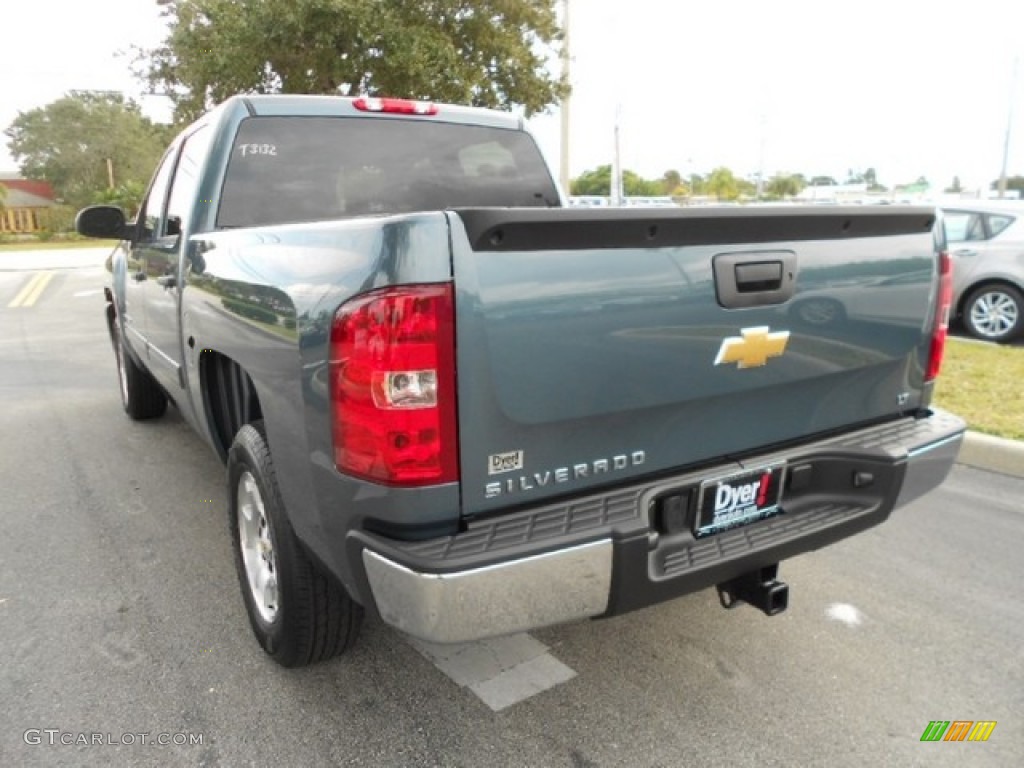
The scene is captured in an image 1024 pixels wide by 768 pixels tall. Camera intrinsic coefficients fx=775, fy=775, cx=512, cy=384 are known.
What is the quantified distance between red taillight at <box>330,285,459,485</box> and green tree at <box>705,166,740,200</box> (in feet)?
235

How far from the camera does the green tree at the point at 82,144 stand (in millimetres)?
59156

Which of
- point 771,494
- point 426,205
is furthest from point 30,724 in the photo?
point 426,205

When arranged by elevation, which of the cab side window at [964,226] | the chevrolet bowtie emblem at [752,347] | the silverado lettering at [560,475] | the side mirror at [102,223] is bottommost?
the silverado lettering at [560,475]

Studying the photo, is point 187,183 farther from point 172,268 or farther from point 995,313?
point 995,313

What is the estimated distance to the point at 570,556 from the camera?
1888mm

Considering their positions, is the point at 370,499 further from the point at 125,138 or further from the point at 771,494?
the point at 125,138

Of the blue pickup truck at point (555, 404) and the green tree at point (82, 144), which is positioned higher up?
the green tree at point (82, 144)

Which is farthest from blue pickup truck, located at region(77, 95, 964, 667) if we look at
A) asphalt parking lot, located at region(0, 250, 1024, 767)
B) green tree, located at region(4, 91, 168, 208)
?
green tree, located at region(4, 91, 168, 208)

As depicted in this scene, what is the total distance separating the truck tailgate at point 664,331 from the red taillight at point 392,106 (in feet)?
6.85

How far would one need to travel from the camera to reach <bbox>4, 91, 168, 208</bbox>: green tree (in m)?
59.2

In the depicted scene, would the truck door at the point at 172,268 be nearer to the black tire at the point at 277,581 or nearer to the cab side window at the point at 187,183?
the cab side window at the point at 187,183

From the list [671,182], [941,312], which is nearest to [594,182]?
[671,182]

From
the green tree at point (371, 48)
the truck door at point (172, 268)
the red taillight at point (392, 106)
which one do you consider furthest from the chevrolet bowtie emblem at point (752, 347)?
the green tree at point (371, 48)

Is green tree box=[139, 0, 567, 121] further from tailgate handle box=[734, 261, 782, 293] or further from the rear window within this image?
tailgate handle box=[734, 261, 782, 293]
